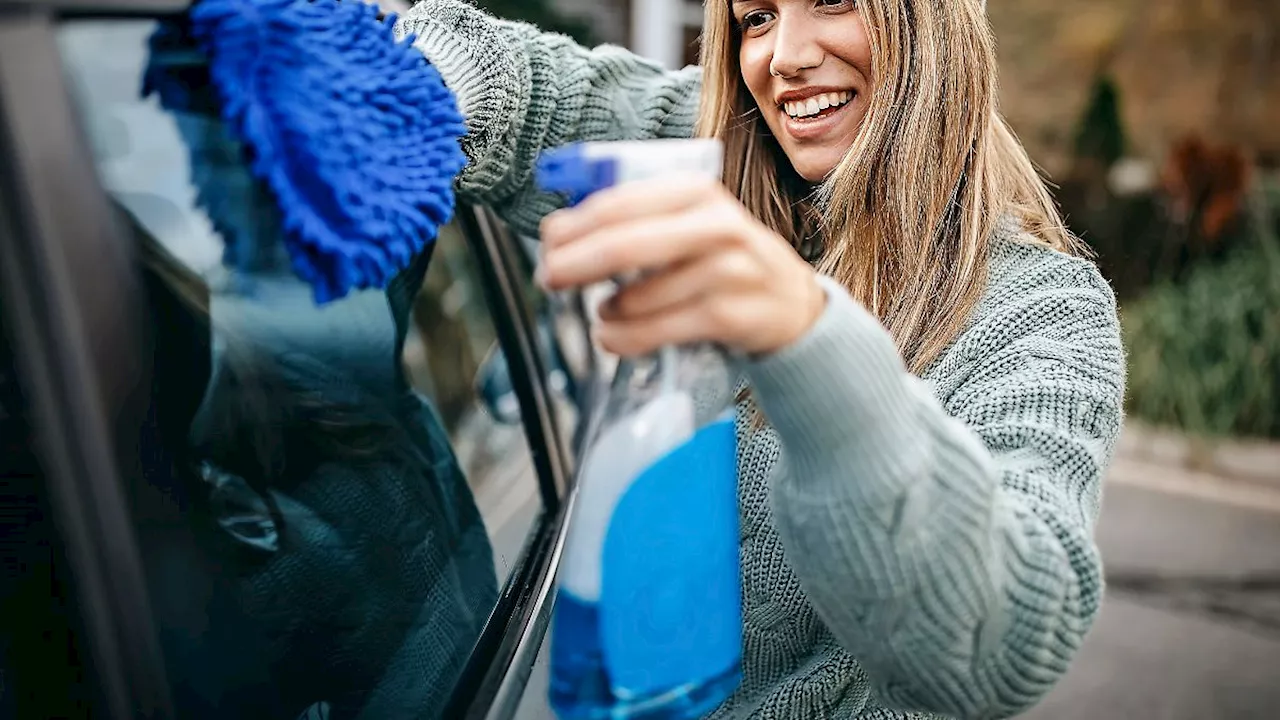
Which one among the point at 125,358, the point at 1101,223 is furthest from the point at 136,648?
the point at 1101,223

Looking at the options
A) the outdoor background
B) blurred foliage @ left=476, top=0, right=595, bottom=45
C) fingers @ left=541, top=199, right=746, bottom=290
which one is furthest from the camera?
blurred foliage @ left=476, top=0, right=595, bottom=45

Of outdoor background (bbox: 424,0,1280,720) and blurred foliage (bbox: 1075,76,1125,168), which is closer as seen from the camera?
outdoor background (bbox: 424,0,1280,720)

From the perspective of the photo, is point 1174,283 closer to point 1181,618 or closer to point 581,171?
point 1181,618

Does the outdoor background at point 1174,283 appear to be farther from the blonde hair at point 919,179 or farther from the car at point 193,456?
the car at point 193,456

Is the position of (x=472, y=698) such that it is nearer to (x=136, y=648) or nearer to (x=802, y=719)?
(x=802, y=719)

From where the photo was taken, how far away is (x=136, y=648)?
2.52 feet

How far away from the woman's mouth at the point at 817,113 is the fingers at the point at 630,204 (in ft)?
2.41

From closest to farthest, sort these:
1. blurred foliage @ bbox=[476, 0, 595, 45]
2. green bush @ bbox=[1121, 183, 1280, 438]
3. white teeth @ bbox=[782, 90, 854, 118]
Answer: white teeth @ bbox=[782, 90, 854, 118], blurred foliage @ bbox=[476, 0, 595, 45], green bush @ bbox=[1121, 183, 1280, 438]

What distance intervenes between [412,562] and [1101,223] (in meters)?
6.26

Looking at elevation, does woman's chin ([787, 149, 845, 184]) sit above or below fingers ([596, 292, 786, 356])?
below

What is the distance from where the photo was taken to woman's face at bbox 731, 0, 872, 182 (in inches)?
50.5

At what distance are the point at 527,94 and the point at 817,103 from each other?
41cm

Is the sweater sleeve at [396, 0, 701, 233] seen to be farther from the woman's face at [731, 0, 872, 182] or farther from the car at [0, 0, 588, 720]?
the woman's face at [731, 0, 872, 182]

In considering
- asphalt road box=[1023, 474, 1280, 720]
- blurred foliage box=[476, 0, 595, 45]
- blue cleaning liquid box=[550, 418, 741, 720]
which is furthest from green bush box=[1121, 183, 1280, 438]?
blue cleaning liquid box=[550, 418, 741, 720]
